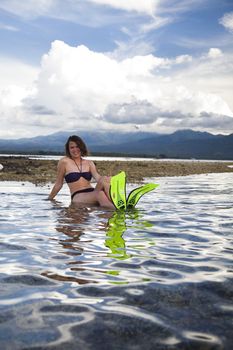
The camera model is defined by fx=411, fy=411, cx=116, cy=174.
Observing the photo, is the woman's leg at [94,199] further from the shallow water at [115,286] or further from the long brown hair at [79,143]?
the shallow water at [115,286]

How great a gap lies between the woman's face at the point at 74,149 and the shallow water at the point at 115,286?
4.33 m

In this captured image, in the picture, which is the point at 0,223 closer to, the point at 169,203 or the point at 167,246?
the point at 167,246

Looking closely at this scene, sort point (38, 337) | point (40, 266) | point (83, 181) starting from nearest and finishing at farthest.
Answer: point (38, 337), point (40, 266), point (83, 181)

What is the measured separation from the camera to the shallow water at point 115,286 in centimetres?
346

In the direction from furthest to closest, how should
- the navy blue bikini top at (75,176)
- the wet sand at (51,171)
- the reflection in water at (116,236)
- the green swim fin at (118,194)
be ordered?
the wet sand at (51,171) → the navy blue bikini top at (75,176) → the green swim fin at (118,194) → the reflection in water at (116,236)

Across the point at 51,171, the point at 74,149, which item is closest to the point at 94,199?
the point at 74,149

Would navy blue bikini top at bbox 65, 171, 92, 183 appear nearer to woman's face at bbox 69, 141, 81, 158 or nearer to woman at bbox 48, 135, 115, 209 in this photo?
woman at bbox 48, 135, 115, 209

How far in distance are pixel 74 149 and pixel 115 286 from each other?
896 centimetres

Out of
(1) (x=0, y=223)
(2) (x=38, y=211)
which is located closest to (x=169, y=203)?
(2) (x=38, y=211)

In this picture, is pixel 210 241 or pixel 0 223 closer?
pixel 210 241

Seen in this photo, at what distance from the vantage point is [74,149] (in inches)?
525

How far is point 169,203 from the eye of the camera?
14.3m

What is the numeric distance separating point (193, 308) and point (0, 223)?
6.46 metres

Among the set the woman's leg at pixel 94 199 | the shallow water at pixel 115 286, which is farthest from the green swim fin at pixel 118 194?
the shallow water at pixel 115 286
